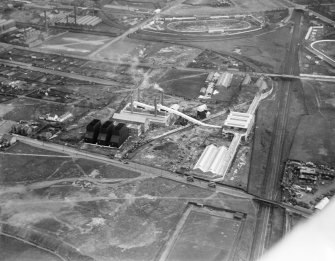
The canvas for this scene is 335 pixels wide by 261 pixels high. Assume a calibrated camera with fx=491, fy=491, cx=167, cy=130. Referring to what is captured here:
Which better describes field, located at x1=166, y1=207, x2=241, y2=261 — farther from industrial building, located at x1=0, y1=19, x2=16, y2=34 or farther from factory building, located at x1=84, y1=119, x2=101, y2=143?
industrial building, located at x1=0, y1=19, x2=16, y2=34

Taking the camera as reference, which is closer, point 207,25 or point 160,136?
point 160,136

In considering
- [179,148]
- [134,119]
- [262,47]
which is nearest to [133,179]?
[179,148]

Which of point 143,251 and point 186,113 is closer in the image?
point 143,251

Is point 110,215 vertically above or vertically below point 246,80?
below

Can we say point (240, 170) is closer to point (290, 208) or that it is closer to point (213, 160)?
point (213, 160)

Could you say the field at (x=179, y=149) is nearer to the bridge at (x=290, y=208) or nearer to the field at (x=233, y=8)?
Result: the bridge at (x=290, y=208)

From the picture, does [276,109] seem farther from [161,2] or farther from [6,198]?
[161,2]

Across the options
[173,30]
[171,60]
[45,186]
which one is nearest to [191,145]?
[45,186]
